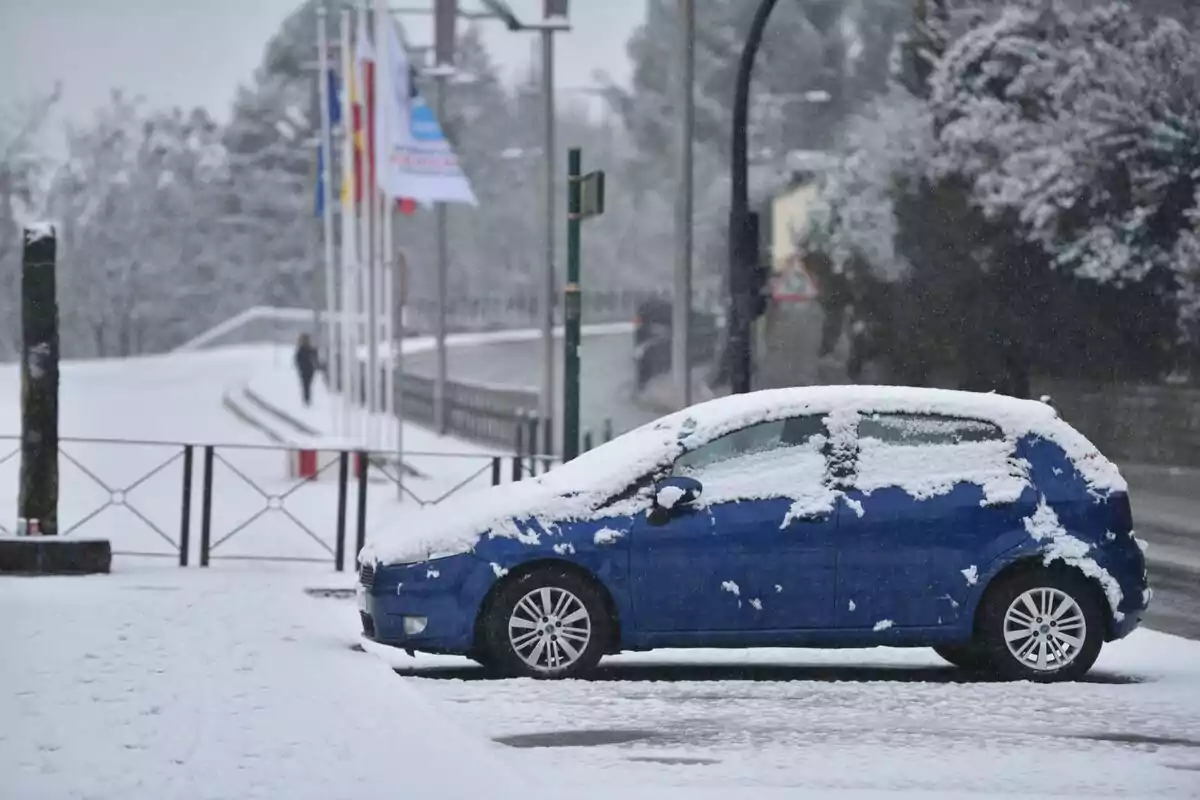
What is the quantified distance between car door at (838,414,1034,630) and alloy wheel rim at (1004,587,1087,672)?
1.02ft

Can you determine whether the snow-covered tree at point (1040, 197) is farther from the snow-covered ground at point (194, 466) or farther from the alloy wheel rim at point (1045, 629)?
the alloy wheel rim at point (1045, 629)

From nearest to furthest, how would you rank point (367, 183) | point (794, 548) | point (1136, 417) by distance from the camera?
point (794, 548)
point (367, 183)
point (1136, 417)

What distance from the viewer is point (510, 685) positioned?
37.5 feet

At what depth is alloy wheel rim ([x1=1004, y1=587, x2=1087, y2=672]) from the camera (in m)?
11.9

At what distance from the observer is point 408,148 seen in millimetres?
29906

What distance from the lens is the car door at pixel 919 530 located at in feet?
38.6

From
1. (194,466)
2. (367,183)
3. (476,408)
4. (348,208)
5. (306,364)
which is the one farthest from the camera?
(306,364)

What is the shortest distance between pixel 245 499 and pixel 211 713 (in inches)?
770

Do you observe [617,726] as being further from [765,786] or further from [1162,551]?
[1162,551]

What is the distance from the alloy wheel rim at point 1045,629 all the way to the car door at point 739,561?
102cm

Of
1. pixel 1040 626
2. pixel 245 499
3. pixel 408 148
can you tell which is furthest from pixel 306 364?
pixel 1040 626

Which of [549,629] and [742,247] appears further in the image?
[742,247]

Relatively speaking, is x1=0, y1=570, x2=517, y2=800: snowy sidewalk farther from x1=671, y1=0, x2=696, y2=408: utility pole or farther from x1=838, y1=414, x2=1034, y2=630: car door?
x1=671, y1=0, x2=696, y2=408: utility pole

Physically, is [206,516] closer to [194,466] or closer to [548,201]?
[194,466]
